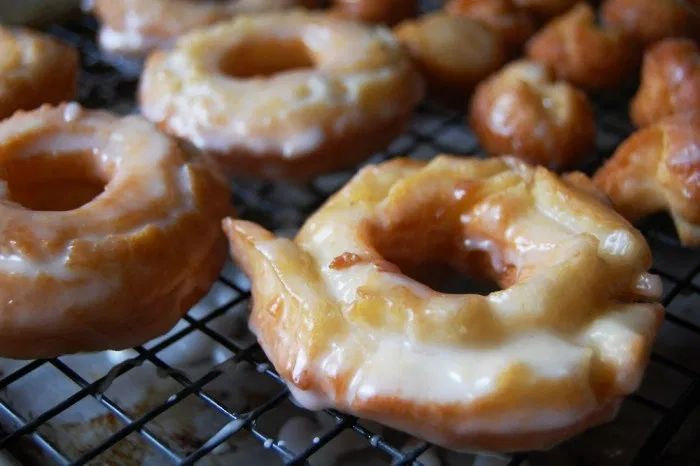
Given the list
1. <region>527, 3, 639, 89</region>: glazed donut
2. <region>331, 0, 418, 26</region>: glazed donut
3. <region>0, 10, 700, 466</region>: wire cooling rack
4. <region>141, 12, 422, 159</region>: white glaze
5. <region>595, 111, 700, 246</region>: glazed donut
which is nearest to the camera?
<region>0, 10, 700, 466</region>: wire cooling rack

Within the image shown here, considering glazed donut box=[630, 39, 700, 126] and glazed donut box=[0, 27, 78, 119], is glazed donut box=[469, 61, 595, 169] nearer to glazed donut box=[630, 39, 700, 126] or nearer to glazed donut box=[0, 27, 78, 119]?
glazed donut box=[630, 39, 700, 126]

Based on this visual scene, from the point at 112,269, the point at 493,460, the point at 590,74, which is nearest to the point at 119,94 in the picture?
the point at 112,269

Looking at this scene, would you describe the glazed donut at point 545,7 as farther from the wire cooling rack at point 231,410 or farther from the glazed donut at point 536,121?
the wire cooling rack at point 231,410

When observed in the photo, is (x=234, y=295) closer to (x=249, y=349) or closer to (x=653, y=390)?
(x=249, y=349)

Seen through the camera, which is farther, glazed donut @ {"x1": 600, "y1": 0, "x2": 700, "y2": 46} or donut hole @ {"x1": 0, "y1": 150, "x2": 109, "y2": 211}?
glazed donut @ {"x1": 600, "y1": 0, "x2": 700, "y2": 46}

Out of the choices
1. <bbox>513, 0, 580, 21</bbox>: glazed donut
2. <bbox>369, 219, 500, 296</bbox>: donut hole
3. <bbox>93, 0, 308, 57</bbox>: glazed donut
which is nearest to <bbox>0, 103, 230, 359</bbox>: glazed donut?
<bbox>369, 219, 500, 296</bbox>: donut hole

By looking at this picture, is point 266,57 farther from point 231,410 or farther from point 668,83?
point 231,410
